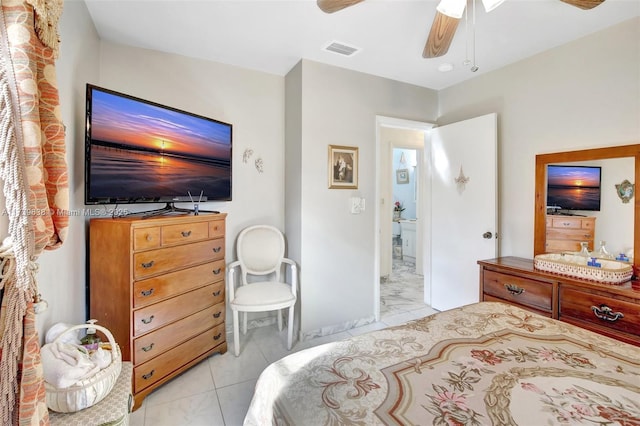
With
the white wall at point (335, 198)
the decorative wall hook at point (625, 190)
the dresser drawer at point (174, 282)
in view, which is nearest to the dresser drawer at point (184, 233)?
the dresser drawer at point (174, 282)

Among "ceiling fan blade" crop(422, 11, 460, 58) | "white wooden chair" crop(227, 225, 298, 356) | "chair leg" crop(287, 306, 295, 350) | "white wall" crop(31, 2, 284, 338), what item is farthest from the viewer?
"white wooden chair" crop(227, 225, 298, 356)

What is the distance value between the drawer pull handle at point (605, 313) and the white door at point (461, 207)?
37.2 inches

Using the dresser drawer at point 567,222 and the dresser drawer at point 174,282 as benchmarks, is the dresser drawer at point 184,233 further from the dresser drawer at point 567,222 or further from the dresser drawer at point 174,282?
the dresser drawer at point 567,222

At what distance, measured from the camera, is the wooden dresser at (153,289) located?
1.75m

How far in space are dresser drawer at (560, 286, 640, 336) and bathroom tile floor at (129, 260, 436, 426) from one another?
1477mm

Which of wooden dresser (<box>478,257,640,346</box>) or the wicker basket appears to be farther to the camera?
wooden dresser (<box>478,257,640,346</box>)

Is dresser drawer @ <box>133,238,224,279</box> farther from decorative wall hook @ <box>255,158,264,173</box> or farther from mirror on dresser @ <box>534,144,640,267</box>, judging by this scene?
mirror on dresser @ <box>534,144,640,267</box>

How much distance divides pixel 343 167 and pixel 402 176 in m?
4.33

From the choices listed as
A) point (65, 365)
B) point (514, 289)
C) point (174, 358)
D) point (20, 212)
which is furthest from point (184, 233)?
point (514, 289)

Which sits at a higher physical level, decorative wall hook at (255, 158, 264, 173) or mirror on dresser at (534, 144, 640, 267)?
decorative wall hook at (255, 158, 264, 173)

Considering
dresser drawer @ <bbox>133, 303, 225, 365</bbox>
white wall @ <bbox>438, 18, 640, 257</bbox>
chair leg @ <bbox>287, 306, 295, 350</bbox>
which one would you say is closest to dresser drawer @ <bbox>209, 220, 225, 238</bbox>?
dresser drawer @ <bbox>133, 303, 225, 365</bbox>

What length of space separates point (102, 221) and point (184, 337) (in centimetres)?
94

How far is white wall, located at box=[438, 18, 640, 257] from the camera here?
6.75 ft

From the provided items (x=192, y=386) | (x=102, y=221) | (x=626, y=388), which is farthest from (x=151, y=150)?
(x=626, y=388)
